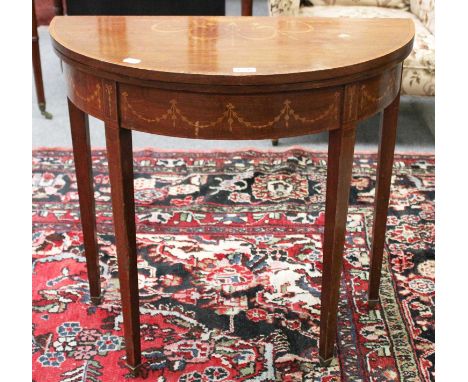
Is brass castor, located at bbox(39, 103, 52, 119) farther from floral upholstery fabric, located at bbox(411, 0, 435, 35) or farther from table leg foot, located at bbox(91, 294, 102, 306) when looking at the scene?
floral upholstery fabric, located at bbox(411, 0, 435, 35)

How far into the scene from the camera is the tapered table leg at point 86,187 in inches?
81.0

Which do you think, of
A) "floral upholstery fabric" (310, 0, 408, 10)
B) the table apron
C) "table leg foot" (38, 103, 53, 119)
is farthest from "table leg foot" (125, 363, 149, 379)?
"floral upholstery fabric" (310, 0, 408, 10)

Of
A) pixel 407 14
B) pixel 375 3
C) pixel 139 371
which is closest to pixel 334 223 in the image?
pixel 139 371

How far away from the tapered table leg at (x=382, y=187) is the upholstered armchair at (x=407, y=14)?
1303 millimetres

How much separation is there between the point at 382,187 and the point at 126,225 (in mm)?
792

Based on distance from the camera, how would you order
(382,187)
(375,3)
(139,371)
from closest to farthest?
(139,371), (382,187), (375,3)

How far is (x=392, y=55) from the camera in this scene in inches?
67.3

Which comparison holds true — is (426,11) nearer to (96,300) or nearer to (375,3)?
(375,3)

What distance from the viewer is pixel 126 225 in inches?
72.8

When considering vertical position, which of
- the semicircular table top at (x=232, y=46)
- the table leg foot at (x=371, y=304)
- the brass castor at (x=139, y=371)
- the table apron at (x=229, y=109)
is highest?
the semicircular table top at (x=232, y=46)

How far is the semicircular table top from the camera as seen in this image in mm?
1566

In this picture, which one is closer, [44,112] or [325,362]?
[325,362]

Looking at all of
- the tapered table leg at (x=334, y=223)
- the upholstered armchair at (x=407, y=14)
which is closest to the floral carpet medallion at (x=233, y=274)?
the tapered table leg at (x=334, y=223)

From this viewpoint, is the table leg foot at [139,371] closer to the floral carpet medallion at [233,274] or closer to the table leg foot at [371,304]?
the floral carpet medallion at [233,274]
